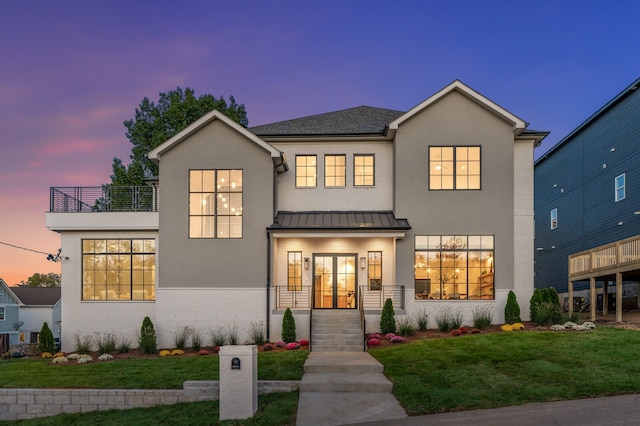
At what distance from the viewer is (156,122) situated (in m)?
34.1

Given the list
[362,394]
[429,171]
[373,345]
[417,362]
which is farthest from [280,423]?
[429,171]

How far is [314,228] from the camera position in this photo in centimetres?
1923

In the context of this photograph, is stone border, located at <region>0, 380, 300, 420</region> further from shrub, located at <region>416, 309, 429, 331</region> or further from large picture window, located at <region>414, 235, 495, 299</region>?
large picture window, located at <region>414, 235, 495, 299</region>

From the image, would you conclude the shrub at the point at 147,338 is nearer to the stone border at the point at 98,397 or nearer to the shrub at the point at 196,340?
the shrub at the point at 196,340

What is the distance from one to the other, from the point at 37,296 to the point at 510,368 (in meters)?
51.2

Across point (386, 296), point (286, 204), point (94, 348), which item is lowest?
point (94, 348)

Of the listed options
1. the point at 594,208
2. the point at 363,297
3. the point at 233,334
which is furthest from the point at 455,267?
the point at 594,208

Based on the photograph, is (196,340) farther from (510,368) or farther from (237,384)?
(510,368)

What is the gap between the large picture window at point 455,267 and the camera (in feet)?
64.5

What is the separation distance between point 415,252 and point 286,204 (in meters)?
5.07

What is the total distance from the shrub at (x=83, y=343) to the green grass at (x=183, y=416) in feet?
22.4

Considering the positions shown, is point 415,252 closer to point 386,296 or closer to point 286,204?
point 386,296

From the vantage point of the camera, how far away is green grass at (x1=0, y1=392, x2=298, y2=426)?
34.7 ft

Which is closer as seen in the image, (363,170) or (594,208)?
(363,170)
